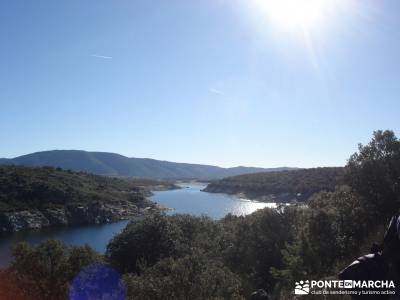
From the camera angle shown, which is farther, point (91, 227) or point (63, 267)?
point (91, 227)

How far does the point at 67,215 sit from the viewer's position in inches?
4872

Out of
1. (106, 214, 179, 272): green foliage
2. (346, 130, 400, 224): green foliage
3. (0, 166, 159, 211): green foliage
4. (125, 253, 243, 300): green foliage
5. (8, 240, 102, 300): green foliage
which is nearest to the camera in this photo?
(125, 253, 243, 300): green foliage

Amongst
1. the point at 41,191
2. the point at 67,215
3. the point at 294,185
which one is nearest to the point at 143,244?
the point at 67,215

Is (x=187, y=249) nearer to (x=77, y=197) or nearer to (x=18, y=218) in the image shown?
(x=18, y=218)

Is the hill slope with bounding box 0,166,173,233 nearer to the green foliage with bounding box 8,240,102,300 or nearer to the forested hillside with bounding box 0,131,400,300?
the forested hillside with bounding box 0,131,400,300

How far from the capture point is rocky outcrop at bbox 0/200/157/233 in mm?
108850

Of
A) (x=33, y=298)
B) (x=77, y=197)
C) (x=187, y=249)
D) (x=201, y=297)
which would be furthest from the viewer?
(x=77, y=197)

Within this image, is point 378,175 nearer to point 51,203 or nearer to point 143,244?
point 143,244

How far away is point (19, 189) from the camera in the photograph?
126 m

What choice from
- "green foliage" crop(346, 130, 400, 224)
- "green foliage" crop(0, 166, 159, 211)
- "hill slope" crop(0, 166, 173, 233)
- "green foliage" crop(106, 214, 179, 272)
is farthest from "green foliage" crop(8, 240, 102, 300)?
"green foliage" crop(0, 166, 159, 211)

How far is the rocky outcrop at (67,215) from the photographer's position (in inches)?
4285

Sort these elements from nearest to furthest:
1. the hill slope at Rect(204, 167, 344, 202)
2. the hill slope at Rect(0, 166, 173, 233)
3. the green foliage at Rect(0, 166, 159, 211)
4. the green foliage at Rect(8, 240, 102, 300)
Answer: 1. the green foliage at Rect(8, 240, 102, 300)
2. the hill slope at Rect(0, 166, 173, 233)
3. the green foliage at Rect(0, 166, 159, 211)
4. the hill slope at Rect(204, 167, 344, 202)

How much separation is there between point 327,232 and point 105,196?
133 meters

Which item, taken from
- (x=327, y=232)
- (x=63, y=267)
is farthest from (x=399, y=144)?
(x=63, y=267)
